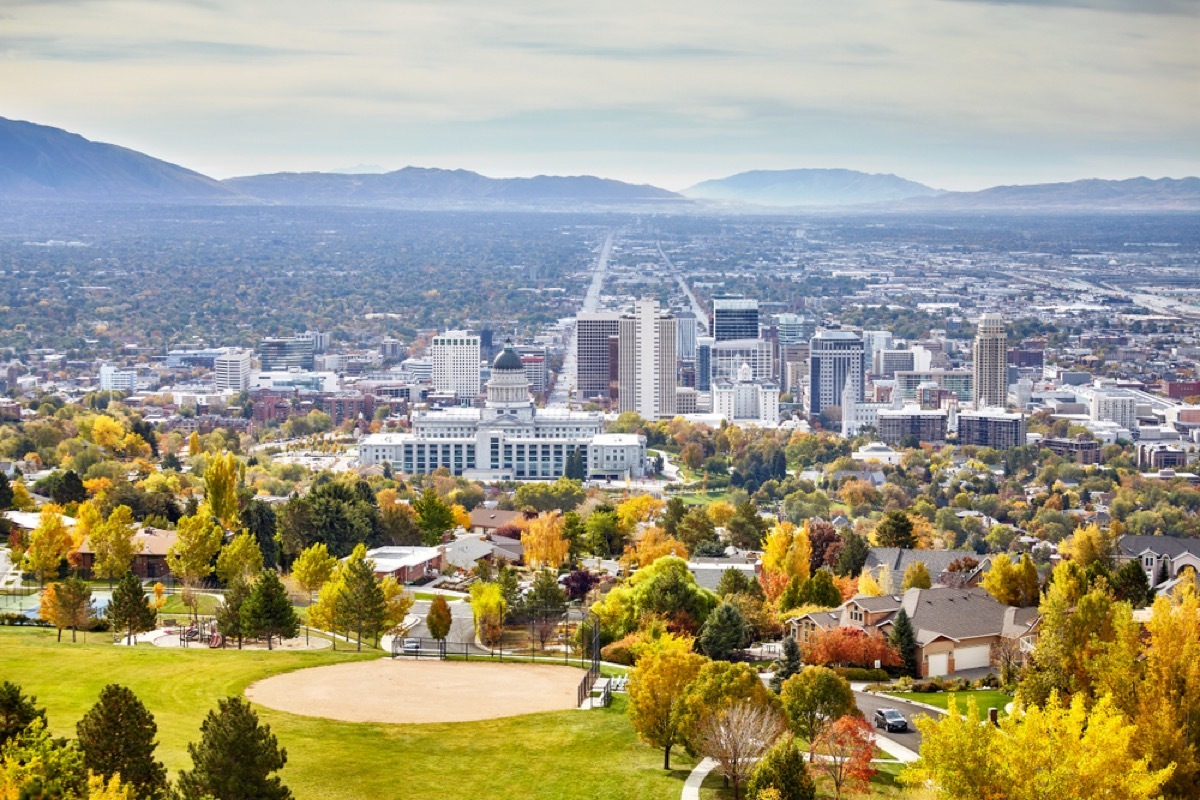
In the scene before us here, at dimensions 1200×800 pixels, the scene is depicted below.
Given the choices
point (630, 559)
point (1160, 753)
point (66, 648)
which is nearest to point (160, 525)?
point (630, 559)

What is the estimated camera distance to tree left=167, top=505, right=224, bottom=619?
183 ft

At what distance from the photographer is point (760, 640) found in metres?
52.1

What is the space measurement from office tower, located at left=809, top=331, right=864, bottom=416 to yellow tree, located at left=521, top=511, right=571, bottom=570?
109 m

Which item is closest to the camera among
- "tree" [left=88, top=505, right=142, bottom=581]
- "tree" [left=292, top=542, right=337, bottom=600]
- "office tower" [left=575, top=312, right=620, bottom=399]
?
"tree" [left=292, top=542, right=337, bottom=600]

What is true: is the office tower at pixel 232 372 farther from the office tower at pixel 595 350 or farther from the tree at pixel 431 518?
the tree at pixel 431 518

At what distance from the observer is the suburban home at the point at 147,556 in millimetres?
57594

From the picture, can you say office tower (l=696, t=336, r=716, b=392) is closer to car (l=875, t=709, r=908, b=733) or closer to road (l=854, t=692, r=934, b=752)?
road (l=854, t=692, r=934, b=752)

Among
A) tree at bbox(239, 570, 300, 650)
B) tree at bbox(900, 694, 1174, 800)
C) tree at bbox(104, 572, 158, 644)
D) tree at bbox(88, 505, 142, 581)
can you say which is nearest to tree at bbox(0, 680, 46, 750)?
tree at bbox(900, 694, 1174, 800)

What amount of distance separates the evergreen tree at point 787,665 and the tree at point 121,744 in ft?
56.6

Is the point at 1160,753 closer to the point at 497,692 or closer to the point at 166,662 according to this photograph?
the point at 497,692

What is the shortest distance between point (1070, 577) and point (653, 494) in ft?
190

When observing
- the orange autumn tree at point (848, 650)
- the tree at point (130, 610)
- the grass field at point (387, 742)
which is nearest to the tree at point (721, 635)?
the orange autumn tree at point (848, 650)

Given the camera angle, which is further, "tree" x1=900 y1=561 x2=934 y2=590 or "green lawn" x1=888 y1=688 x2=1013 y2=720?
"tree" x1=900 y1=561 x2=934 y2=590

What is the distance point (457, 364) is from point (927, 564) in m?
130
